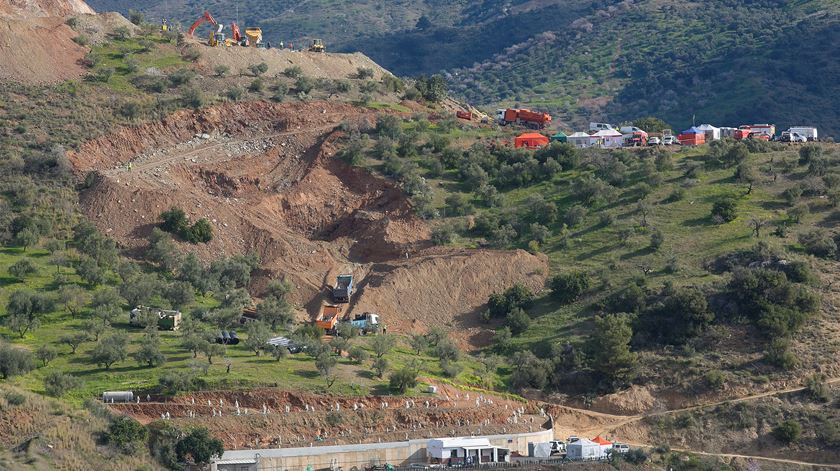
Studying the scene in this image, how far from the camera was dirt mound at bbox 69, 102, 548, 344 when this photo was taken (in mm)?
81125

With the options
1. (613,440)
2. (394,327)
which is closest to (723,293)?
(613,440)

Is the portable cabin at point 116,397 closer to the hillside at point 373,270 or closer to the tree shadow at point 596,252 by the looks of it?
the hillside at point 373,270

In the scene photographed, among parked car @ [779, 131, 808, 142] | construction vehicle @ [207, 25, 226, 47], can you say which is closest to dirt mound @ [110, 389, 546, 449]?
parked car @ [779, 131, 808, 142]

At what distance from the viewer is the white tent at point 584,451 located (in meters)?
65.1

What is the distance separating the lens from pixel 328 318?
77125 mm

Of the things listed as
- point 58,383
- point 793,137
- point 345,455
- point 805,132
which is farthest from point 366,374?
point 805,132

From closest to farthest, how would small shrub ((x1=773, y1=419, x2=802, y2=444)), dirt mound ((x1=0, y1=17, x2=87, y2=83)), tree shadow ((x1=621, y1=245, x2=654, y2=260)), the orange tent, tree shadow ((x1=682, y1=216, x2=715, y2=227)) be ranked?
small shrub ((x1=773, y1=419, x2=802, y2=444))
tree shadow ((x1=621, y1=245, x2=654, y2=260))
tree shadow ((x1=682, y1=216, x2=715, y2=227))
dirt mound ((x1=0, y1=17, x2=87, y2=83))
the orange tent

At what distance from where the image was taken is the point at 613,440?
6944 cm

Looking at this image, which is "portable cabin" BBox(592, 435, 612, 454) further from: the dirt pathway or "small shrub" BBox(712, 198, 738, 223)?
the dirt pathway

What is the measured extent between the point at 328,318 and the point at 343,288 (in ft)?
10.9

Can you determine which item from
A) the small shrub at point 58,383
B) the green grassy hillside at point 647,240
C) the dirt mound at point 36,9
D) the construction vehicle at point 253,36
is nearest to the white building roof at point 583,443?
the green grassy hillside at point 647,240

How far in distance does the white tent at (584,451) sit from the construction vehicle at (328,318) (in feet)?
49.1

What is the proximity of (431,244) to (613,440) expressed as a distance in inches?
780

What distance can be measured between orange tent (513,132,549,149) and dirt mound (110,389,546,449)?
3130 centimetres
